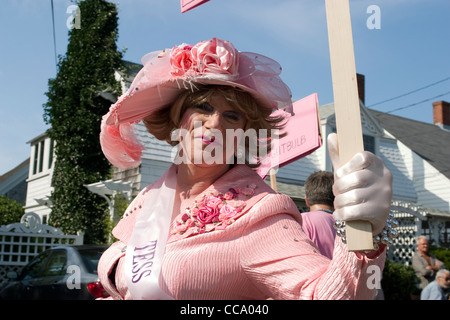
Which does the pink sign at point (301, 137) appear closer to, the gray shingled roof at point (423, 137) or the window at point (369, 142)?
the window at point (369, 142)

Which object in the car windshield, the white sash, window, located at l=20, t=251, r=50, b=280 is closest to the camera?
the white sash

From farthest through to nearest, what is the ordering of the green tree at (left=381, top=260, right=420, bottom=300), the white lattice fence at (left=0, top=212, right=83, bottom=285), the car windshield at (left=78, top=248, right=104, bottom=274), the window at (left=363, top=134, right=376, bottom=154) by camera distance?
the window at (left=363, top=134, right=376, bottom=154) → the green tree at (left=381, top=260, right=420, bottom=300) → the white lattice fence at (left=0, top=212, right=83, bottom=285) → the car windshield at (left=78, top=248, right=104, bottom=274)

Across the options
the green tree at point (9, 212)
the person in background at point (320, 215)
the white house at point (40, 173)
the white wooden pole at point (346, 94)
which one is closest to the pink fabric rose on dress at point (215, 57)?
the white wooden pole at point (346, 94)

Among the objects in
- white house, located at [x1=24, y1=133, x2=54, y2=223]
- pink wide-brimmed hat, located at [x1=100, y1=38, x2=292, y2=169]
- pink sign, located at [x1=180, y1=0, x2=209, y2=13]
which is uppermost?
white house, located at [x1=24, y1=133, x2=54, y2=223]

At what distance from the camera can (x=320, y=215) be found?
10.6 feet

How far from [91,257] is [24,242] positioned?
16.3 ft

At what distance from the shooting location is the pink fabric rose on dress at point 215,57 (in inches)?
65.5

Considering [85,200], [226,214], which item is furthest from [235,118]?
[85,200]

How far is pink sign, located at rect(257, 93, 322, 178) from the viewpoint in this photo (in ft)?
11.8

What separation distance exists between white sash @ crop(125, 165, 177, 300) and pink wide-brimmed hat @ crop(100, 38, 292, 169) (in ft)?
1.06

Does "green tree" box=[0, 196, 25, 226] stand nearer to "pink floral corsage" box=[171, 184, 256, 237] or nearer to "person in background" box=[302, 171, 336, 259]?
"person in background" box=[302, 171, 336, 259]

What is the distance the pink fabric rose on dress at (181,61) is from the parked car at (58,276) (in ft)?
10.5

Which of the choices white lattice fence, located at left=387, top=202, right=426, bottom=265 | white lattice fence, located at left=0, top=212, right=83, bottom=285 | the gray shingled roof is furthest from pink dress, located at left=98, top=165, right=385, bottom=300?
the gray shingled roof

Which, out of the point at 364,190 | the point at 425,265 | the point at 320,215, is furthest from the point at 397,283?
the point at 364,190
